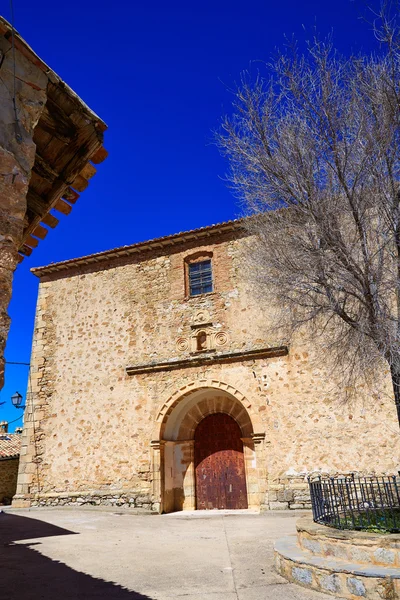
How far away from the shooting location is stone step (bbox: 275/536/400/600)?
411cm

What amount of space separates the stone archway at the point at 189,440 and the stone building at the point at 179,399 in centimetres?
4

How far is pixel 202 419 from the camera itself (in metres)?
13.2

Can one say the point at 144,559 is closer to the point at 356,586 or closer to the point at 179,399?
the point at 356,586

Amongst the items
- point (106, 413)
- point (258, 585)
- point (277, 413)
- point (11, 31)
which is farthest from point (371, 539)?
point (106, 413)

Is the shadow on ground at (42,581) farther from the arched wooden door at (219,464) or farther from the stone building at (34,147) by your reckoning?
the arched wooden door at (219,464)

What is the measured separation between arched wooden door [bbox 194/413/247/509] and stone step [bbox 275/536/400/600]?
7311 mm

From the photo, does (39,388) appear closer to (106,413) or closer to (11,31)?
(106,413)

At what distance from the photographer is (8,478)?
52.2ft

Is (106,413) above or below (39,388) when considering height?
below

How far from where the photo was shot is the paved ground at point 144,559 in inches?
180

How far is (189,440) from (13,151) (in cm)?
1130

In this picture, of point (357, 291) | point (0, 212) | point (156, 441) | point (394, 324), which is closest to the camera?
point (0, 212)

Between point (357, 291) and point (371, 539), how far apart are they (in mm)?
3293

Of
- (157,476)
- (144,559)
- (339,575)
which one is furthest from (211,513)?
(339,575)
